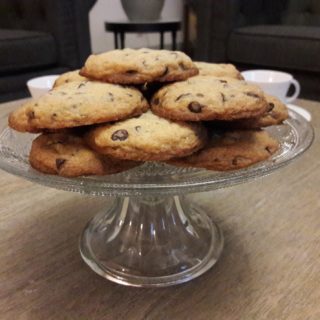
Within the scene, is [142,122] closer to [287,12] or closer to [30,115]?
[30,115]

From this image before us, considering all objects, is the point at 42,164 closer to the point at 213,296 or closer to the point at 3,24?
the point at 213,296

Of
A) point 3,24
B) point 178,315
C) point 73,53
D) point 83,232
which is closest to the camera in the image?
point 178,315

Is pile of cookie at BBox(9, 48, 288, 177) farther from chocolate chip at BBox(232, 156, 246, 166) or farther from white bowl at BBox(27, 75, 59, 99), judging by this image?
white bowl at BBox(27, 75, 59, 99)

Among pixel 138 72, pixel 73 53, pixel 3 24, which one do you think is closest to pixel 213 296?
pixel 138 72

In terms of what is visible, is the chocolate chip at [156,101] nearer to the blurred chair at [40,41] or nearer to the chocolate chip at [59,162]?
the chocolate chip at [59,162]

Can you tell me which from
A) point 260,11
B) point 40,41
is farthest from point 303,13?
point 40,41

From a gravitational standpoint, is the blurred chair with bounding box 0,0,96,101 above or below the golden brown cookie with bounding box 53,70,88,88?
below

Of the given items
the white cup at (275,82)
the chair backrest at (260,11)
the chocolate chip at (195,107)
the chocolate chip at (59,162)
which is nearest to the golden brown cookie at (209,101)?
the chocolate chip at (195,107)

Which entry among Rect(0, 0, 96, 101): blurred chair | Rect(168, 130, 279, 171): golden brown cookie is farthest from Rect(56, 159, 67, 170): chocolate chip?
Rect(0, 0, 96, 101): blurred chair
